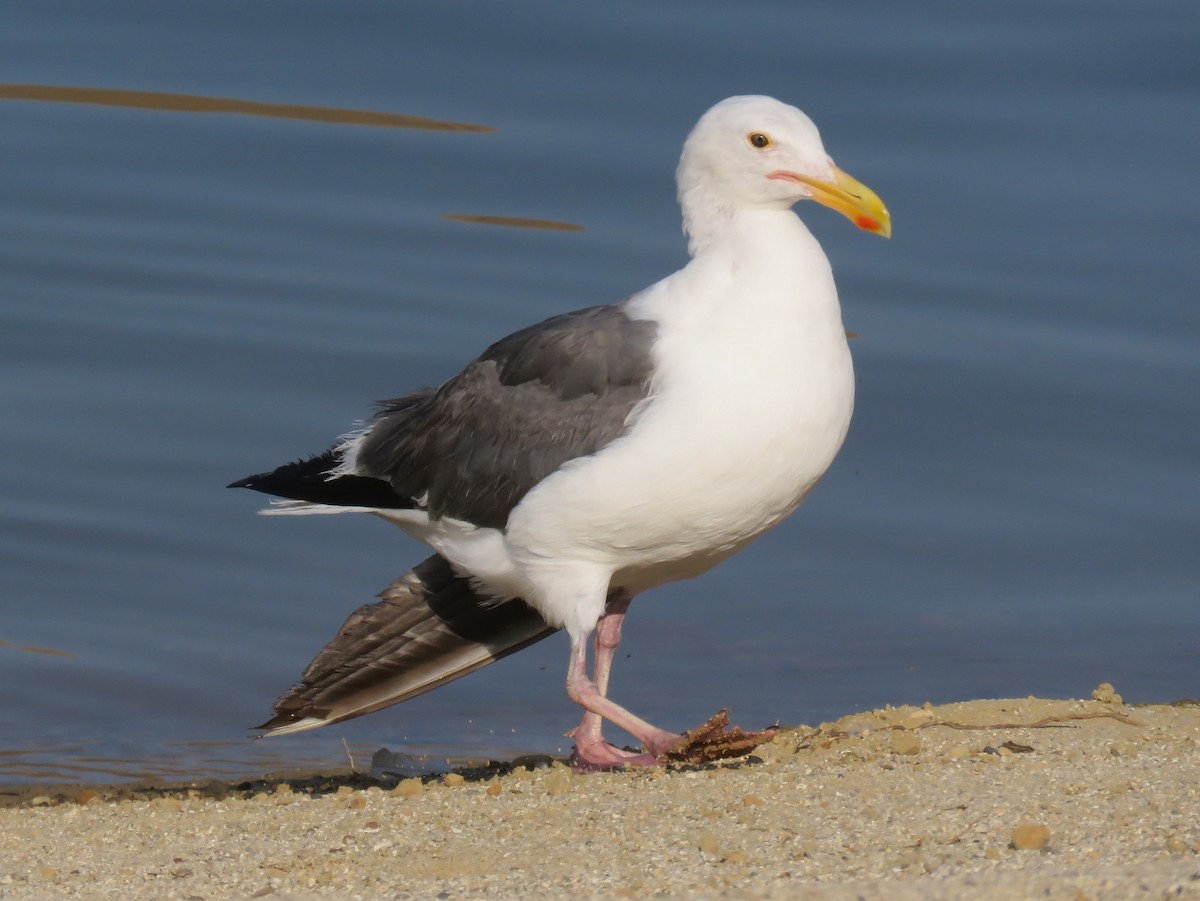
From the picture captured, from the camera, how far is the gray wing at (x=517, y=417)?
6488 millimetres

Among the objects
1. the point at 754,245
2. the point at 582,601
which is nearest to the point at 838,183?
the point at 754,245

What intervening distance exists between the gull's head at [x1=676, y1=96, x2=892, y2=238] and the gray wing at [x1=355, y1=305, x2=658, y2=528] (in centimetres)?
55

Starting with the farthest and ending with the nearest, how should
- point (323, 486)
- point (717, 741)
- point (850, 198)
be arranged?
1. point (323, 486)
2. point (850, 198)
3. point (717, 741)

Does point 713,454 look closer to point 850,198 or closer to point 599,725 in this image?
point 850,198

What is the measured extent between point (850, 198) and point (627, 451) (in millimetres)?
1105

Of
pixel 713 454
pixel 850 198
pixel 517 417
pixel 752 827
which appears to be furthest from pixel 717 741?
pixel 850 198

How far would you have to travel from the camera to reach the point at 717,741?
20.2ft

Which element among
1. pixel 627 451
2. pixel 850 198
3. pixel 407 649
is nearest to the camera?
pixel 627 451

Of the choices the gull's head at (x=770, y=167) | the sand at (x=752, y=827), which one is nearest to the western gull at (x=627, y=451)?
the gull's head at (x=770, y=167)

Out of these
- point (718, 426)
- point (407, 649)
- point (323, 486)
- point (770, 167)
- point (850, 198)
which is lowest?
point (407, 649)

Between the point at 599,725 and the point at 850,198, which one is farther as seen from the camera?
the point at 599,725

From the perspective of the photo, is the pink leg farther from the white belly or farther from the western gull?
the white belly

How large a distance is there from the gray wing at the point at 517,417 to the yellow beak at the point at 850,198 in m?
0.70

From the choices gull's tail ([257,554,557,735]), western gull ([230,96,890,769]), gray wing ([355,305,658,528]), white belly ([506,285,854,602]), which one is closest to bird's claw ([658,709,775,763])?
western gull ([230,96,890,769])
